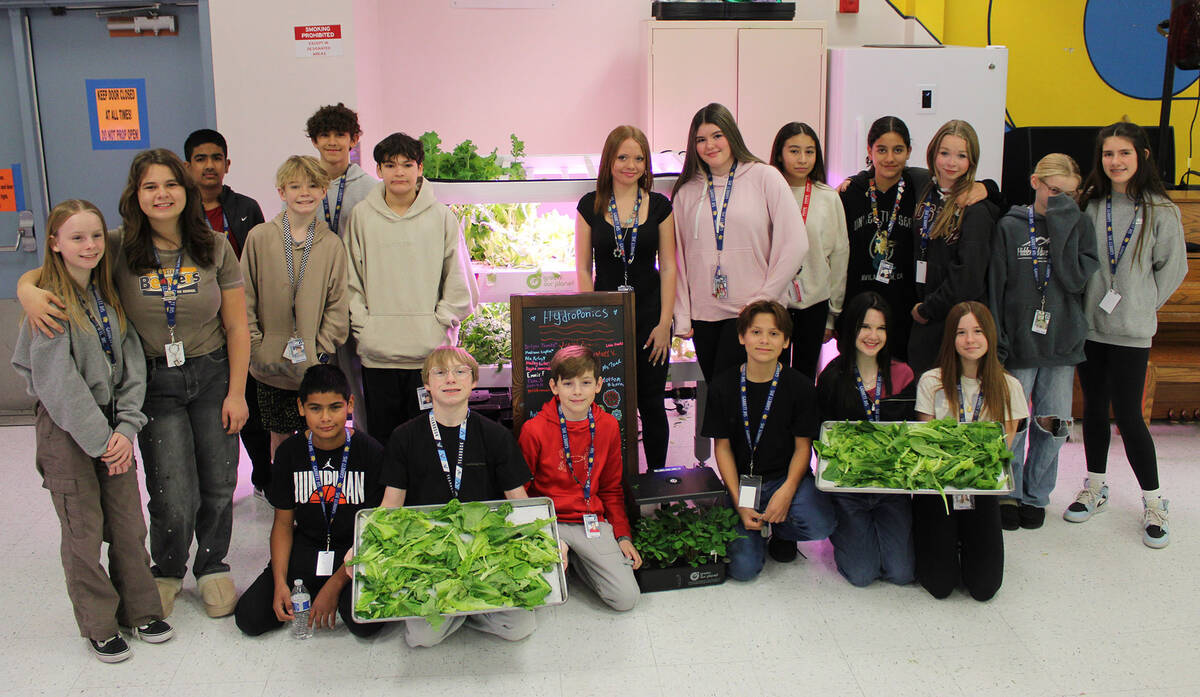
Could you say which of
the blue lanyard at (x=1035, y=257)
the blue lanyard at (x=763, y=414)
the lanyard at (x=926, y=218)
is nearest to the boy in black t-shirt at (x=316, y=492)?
the blue lanyard at (x=763, y=414)

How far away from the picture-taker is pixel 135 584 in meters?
3.01

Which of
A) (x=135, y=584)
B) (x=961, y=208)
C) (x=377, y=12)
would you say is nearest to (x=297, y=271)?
(x=135, y=584)

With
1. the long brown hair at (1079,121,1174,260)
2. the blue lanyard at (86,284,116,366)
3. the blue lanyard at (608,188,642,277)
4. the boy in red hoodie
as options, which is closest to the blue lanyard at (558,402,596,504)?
the boy in red hoodie

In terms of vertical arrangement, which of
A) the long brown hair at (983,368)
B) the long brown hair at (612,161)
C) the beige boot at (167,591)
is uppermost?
the long brown hair at (612,161)

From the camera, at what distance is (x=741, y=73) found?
219 inches

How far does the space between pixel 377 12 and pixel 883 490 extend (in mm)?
4560

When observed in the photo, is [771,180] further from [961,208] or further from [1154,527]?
[1154,527]

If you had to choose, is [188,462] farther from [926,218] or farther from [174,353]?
[926,218]

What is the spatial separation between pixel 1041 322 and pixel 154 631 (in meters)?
3.43

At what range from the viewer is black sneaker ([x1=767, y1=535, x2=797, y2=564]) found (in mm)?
3596

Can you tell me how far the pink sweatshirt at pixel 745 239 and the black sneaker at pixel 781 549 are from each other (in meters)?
0.93

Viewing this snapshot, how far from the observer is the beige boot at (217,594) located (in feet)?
10.5

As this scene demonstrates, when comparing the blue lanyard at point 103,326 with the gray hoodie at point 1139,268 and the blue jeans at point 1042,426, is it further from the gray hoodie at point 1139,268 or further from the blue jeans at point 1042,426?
the gray hoodie at point 1139,268

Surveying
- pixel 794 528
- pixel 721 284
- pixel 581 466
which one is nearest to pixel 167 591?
pixel 581 466
